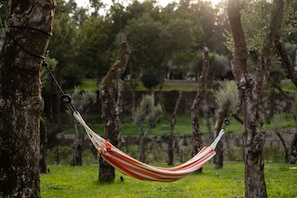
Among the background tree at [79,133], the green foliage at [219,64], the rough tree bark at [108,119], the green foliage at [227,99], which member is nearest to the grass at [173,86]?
the green foliage at [219,64]

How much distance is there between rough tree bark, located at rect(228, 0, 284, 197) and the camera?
9.53 meters

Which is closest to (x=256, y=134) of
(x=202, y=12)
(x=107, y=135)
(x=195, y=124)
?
(x=107, y=135)

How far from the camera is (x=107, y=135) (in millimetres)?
16641

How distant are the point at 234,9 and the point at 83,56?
42.5 m

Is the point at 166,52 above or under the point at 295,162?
above

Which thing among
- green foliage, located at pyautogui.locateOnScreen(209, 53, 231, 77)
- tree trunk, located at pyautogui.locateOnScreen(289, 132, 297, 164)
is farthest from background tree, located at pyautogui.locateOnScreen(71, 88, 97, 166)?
green foliage, located at pyautogui.locateOnScreen(209, 53, 231, 77)

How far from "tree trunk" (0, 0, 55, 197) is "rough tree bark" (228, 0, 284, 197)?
5096 millimetres

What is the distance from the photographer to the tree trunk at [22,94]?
19.7 feet

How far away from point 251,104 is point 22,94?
5.51m

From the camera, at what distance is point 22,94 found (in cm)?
614

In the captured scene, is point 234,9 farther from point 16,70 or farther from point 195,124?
point 195,124

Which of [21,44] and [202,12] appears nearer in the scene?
[21,44]

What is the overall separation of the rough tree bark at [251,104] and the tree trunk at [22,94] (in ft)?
16.7

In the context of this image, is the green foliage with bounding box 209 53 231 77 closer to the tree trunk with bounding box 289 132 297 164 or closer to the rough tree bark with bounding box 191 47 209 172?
the tree trunk with bounding box 289 132 297 164
